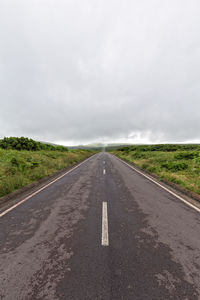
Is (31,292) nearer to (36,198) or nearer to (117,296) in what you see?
(117,296)

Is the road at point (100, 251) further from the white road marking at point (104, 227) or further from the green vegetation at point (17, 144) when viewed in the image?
the green vegetation at point (17, 144)

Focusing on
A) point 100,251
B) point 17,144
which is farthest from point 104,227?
point 17,144

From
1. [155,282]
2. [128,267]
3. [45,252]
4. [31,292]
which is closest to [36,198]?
[45,252]

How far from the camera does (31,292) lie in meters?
1.69

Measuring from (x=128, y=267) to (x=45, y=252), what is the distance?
1.64 metres

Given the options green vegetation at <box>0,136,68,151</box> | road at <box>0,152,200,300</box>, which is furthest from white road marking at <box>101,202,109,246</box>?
green vegetation at <box>0,136,68,151</box>

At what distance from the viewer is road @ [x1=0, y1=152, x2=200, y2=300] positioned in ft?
5.74

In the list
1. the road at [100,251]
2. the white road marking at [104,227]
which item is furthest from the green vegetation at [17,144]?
the white road marking at [104,227]

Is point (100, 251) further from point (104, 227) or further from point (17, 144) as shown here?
point (17, 144)

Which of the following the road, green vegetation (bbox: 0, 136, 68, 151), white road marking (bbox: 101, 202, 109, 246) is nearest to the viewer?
the road

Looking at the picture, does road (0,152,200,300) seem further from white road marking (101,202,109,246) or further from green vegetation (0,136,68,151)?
green vegetation (0,136,68,151)

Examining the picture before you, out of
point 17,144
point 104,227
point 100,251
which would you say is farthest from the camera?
point 17,144

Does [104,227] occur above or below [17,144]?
below

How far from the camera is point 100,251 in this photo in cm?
241
